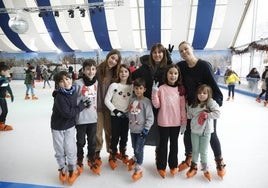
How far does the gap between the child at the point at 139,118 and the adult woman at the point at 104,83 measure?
0.97ft

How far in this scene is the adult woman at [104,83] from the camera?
1.95 m

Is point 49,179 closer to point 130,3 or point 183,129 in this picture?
point 183,129

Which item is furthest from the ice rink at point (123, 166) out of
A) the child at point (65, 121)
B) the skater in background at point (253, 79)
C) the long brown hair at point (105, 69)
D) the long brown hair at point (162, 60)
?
the skater in background at point (253, 79)

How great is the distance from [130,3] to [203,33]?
12.0 feet

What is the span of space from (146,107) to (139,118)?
115mm

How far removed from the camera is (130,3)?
28.7ft

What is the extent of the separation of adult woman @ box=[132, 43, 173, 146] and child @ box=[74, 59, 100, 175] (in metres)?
0.39

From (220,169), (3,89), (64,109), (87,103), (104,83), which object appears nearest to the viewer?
(64,109)

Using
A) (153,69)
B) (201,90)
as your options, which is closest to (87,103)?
(153,69)

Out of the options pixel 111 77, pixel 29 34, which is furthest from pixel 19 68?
pixel 111 77

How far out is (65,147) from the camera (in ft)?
5.75

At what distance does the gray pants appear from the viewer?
1.72 meters

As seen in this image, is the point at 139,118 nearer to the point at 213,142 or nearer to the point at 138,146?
the point at 138,146

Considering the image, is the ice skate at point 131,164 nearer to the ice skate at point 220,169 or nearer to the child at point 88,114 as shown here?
the child at point 88,114
